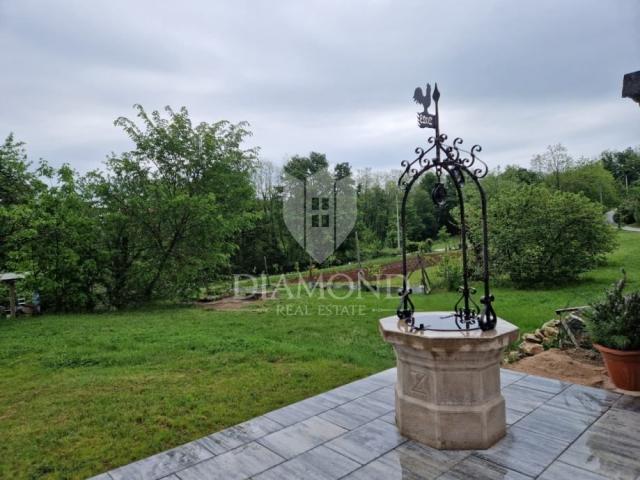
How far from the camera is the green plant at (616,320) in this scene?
9.12 ft

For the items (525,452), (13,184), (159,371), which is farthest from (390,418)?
(13,184)

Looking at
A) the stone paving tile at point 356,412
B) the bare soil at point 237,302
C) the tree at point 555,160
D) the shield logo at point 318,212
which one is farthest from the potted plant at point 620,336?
the tree at point 555,160

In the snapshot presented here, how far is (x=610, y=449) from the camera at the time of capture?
2035 millimetres

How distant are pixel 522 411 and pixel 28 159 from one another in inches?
413

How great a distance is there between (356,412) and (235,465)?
3.16 feet

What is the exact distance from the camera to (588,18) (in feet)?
13.5

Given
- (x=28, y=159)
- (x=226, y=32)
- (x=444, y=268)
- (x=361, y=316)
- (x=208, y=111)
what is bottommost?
(x=361, y=316)

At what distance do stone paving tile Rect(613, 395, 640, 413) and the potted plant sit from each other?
14 centimetres

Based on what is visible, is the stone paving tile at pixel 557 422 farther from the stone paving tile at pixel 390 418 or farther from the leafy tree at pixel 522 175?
the leafy tree at pixel 522 175

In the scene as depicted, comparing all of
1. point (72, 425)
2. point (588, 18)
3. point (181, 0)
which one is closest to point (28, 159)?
point (181, 0)

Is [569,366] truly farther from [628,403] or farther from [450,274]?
[450,274]

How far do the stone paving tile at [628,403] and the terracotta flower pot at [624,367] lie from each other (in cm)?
12

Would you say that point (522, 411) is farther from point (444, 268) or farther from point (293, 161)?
point (293, 161)

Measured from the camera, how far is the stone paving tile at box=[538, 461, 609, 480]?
1800 millimetres
